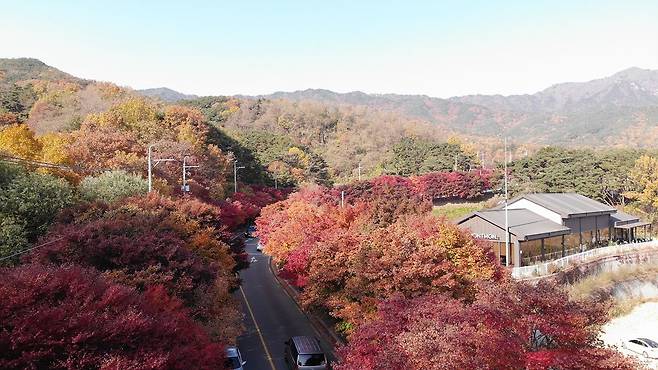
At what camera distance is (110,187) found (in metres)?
30.0

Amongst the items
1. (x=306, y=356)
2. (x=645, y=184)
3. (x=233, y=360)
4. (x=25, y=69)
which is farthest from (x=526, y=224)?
(x=25, y=69)

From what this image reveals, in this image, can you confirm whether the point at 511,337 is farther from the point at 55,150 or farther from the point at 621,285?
the point at 55,150

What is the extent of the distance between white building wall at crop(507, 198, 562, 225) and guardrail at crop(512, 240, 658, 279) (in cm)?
334

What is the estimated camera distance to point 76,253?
17.8 m

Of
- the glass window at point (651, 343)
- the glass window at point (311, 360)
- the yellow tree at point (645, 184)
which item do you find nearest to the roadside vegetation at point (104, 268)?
the glass window at point (311, 360)

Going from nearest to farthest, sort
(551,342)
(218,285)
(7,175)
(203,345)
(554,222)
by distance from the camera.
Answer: (551,342) → (203,345) → (218,285) → (7,175) → (554,222)

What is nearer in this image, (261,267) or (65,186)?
(65,186)

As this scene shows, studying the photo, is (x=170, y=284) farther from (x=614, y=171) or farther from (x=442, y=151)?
(x=442, y=151)

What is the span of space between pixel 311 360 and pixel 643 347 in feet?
56.6

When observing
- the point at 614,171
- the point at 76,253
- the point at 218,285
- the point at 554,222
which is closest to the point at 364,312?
the point at 218,285

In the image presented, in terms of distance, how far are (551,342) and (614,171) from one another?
212 feet

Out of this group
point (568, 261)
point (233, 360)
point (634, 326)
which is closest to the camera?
point (233, 360)

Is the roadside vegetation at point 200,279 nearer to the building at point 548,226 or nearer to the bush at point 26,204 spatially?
the bush at point 26,204

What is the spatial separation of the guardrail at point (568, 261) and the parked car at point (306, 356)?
49.8ft
